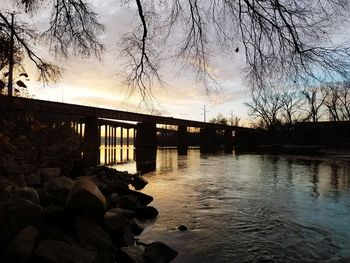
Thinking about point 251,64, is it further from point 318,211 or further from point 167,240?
point 318,211

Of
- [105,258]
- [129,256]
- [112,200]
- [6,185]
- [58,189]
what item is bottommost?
[129,256]

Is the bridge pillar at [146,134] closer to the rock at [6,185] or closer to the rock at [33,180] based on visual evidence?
the rock at [33,180]

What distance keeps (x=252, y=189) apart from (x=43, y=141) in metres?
12.2

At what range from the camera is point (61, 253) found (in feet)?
29.1

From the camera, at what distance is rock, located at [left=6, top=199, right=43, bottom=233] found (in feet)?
30.8

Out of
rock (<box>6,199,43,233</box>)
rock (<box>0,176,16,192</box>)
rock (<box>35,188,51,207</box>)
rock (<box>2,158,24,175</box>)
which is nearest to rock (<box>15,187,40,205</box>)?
rock (<box>0,176,16,192</box>)

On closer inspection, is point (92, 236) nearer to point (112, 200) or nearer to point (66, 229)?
point (66, 229)

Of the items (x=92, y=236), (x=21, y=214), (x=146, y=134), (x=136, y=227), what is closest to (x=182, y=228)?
(x=136, y=227)

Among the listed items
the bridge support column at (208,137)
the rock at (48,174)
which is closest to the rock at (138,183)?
the rock at (48,174)

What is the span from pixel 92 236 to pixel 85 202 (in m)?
1.08

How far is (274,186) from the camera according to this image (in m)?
26.0

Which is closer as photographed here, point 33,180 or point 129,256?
point 129,256

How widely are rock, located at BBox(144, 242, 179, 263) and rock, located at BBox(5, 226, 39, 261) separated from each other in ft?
9.25

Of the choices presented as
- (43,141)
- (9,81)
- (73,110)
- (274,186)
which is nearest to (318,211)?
(274,186)
